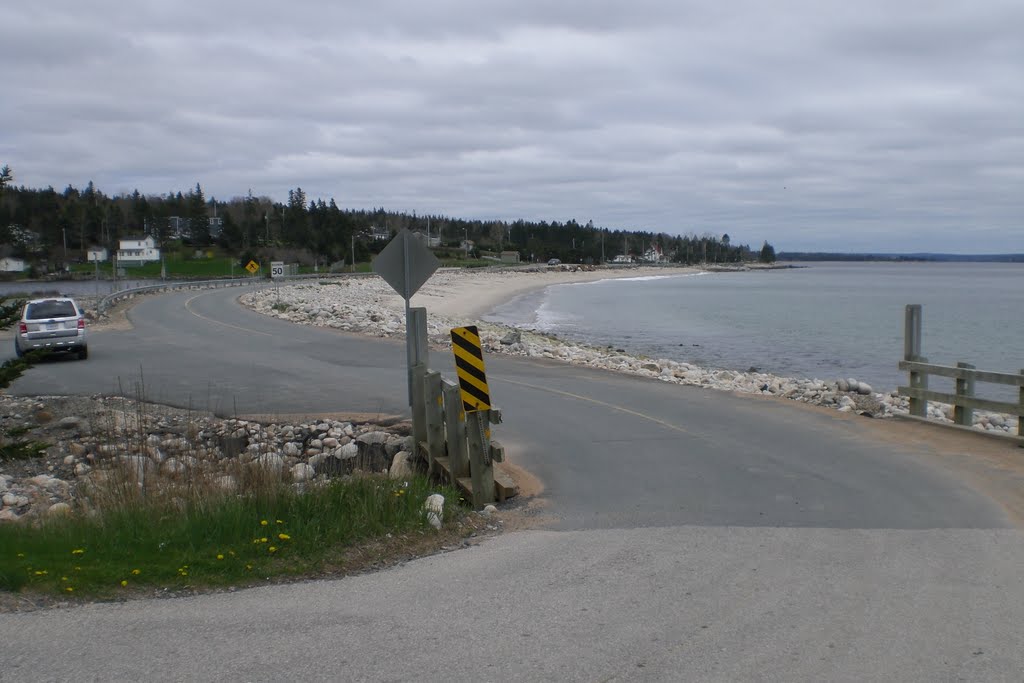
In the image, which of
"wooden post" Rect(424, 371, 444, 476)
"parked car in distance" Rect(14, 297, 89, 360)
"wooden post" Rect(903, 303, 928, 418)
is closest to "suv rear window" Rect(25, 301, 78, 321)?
"parked car in distance" Rect(14, 297, 89, 360)

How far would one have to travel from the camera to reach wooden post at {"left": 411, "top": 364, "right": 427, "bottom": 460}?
11711 mm

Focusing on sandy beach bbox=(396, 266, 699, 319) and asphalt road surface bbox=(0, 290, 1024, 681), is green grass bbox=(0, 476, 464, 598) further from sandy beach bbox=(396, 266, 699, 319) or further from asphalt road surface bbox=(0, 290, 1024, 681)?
sandy beach bbox=(396, 266, 699, 319)

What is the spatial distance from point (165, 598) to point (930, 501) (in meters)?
7.49

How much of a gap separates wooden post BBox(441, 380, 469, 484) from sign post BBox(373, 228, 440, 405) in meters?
1.71

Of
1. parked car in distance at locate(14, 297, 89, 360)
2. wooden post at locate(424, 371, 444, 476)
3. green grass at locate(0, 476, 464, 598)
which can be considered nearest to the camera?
green grass at locate(0, 476, 464, 598)

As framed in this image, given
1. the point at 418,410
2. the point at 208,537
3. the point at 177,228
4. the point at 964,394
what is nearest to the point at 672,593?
the point at 208,537

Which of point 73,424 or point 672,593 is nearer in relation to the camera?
point 672,593

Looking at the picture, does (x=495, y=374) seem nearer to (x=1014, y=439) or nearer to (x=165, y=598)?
(x=1014, y=439)

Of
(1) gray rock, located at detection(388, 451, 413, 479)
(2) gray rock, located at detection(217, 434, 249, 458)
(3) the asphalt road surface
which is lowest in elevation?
(2) gray rock, located at detection(217, 434, 249, 458)

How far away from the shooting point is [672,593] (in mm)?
6258

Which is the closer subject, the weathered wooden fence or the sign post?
the weathered wooden fence

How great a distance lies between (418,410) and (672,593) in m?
6.16

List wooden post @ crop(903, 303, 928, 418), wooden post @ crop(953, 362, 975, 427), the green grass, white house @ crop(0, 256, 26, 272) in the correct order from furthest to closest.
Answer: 1. white house @ crop(0, 256, 26, 272)
2. wooden post @ crop(903, 303, 928, 418)
3. wooden post @ crop(953, 362, 975, 427)
4. the green grass

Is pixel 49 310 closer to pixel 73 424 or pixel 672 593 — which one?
pixel 73 424
